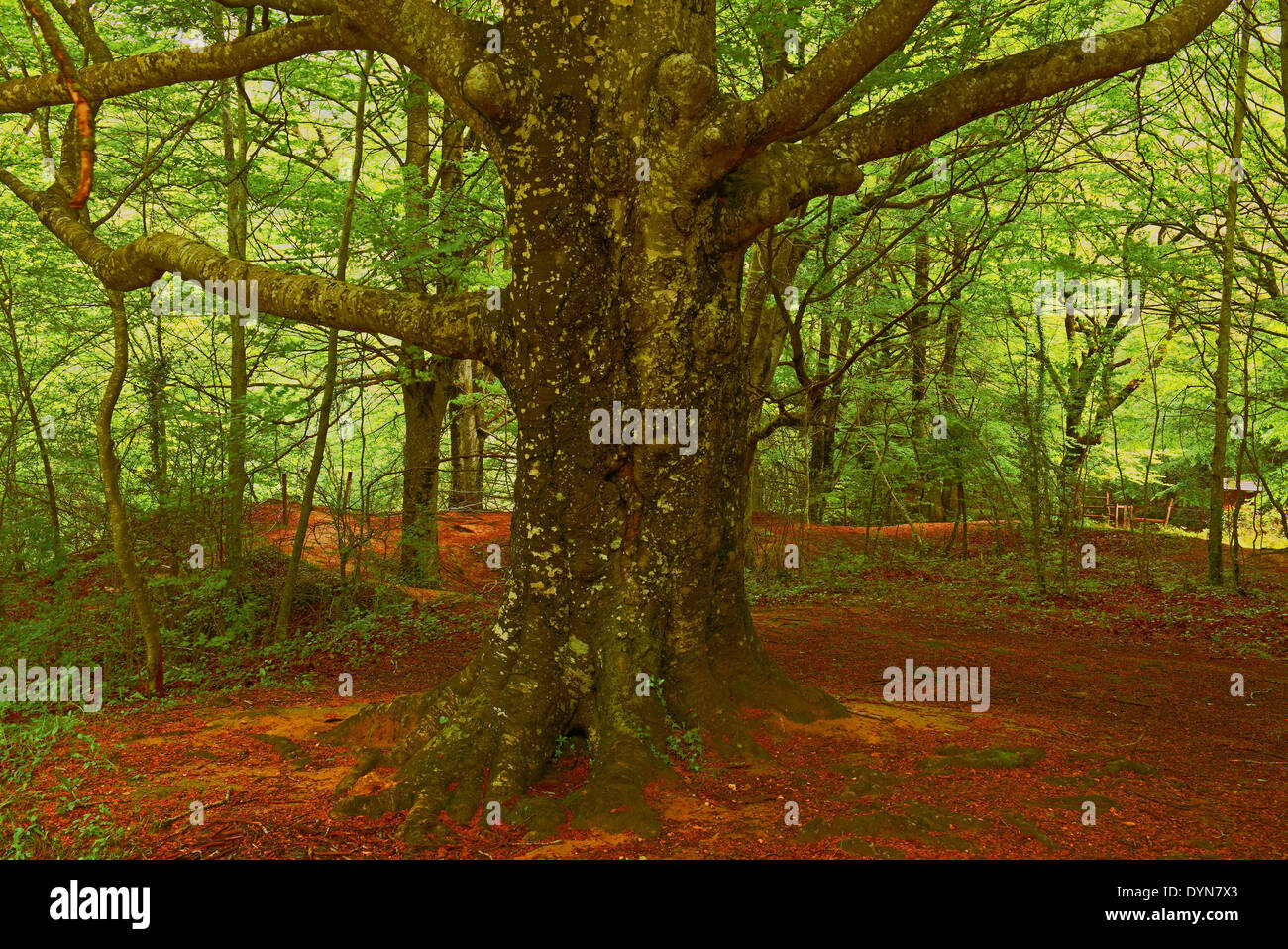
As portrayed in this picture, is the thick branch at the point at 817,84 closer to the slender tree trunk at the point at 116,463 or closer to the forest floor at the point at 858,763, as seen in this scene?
the forest floor at the point at 858,763

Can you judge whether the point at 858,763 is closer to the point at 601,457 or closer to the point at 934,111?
the point at 601,457

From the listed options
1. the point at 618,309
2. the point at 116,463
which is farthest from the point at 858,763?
the point at 116,463

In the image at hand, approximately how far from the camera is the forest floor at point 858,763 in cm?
356

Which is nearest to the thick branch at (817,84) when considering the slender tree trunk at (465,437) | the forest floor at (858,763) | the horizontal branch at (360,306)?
the horizontal branch at (360,306)

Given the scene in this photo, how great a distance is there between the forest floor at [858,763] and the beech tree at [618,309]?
1.31 ft

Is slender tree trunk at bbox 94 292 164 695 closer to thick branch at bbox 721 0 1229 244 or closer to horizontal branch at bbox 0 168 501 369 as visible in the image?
horizontal branch at bbox 0 168 501 369

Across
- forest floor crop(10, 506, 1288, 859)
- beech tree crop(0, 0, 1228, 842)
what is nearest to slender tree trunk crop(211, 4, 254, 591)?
forest floor crop(10, 506, 1288, 859)

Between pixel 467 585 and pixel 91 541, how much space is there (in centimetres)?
427

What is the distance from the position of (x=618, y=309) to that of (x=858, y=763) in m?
2.60

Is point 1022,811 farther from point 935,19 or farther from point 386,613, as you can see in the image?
point 935,19

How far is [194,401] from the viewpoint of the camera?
853 cm

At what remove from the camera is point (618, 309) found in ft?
14.3

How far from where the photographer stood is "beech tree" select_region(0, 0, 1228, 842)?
13.9 feet

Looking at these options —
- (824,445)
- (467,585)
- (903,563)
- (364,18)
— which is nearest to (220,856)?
(364,18)
